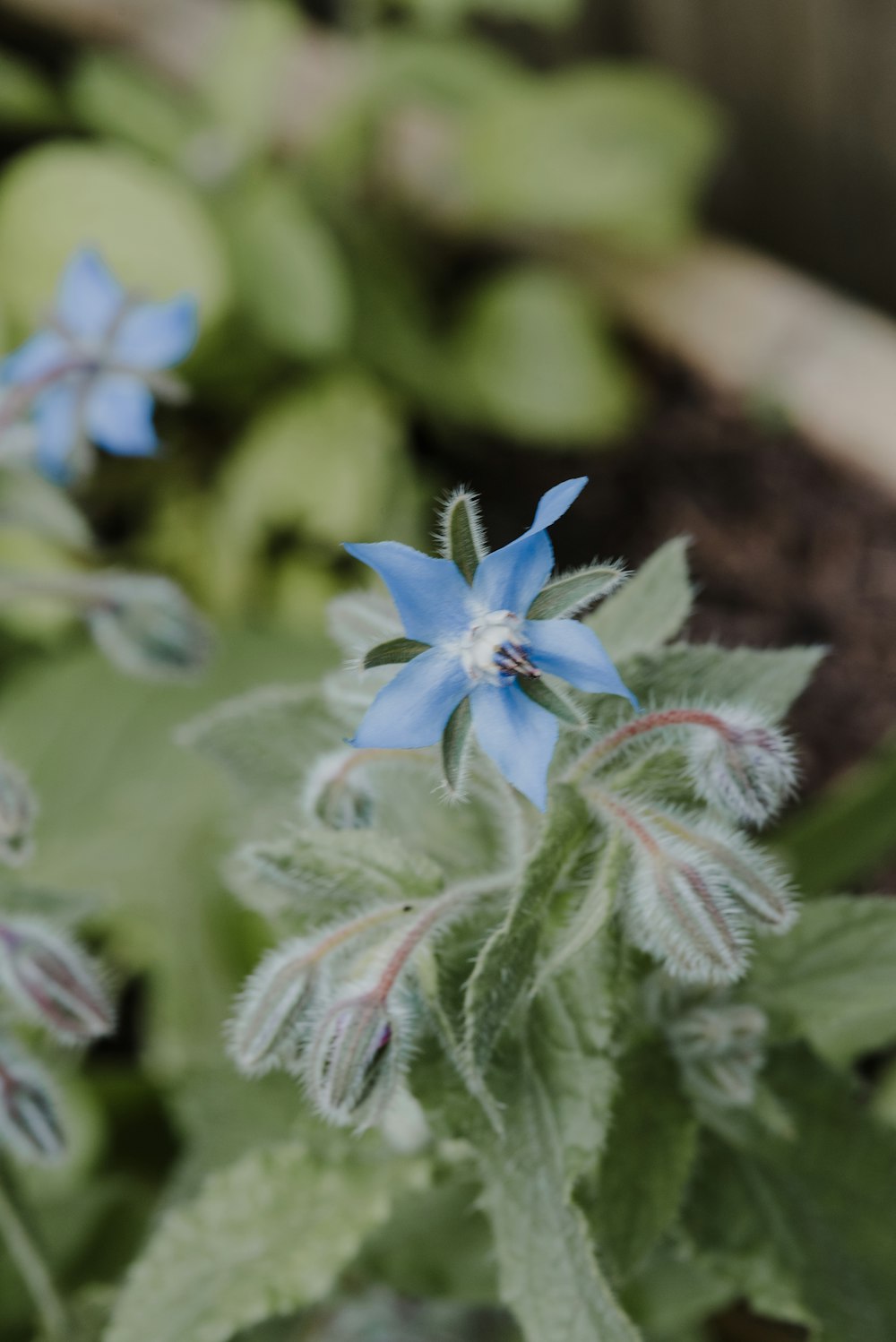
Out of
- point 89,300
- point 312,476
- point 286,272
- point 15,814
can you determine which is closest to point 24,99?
point 286,272

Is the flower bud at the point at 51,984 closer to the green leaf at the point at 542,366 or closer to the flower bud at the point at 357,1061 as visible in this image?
the flower bud at the point at 357,1061

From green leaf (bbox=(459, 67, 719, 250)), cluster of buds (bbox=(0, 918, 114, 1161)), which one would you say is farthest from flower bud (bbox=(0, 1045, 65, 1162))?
green leaf (bbox=(459, 67, 719, 250))

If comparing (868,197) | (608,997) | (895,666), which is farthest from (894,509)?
(608,997)

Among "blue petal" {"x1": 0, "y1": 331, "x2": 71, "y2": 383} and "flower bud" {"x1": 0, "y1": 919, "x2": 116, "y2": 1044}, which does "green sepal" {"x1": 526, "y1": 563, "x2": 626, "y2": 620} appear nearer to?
"flower bud" {"x1": 0, "y1": 919, "x2": 116, "y2": 1044}

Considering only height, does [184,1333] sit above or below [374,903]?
below

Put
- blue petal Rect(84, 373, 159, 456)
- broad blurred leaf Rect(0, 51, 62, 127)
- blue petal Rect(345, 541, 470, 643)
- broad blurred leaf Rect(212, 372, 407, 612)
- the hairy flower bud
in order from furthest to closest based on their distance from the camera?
broad blurred leaf Rect(0, 51, 62, 127)
broad blurred leaf Rect(212, 372, 407, 612)
blue petal Rect(84, 373, 159, 456)
the hairy flower bud
blue petal Rect(345, 541, 470, 643)

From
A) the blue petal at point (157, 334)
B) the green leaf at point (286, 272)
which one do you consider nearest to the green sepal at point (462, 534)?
the blue petal at point (157, 334)

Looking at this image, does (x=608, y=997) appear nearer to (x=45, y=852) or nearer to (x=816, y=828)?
(x=816, y=828)
